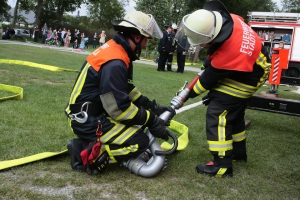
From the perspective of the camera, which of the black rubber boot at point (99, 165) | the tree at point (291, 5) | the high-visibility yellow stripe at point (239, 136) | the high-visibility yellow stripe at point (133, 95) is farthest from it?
the tree at point (291, 5)

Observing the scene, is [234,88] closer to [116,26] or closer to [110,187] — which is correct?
[116,26]

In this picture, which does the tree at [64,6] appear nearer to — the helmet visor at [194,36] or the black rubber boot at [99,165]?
the helmet visor at [194,36]

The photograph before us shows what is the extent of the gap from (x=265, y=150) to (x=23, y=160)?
2.96 metres

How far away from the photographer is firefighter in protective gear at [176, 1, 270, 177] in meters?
3.09

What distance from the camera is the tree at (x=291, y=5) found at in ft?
194

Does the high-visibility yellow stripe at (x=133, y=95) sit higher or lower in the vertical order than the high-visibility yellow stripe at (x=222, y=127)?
higher

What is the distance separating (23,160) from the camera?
3.12 m

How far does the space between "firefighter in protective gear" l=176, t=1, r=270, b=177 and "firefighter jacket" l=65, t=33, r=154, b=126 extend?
26.4 inches

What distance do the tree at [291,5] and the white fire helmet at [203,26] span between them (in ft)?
204

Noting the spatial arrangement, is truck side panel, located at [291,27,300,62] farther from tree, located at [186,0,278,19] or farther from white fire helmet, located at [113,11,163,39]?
tree, located at [186,0,278,19]

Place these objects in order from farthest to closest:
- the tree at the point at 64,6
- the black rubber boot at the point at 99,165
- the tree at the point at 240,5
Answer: the tree at the point at 64,6, the tree at the point at 240,5, the black rubber boot at the point at 99,165

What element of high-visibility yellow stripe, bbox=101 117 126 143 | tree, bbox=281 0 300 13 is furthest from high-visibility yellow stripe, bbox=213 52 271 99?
tree, bbox=281 0 300 13

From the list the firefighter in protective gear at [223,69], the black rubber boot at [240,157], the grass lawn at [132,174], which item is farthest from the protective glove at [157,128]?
the black rubber boot at [240,157]

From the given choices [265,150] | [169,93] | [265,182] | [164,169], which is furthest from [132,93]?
[169,93]
